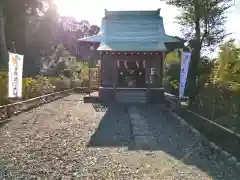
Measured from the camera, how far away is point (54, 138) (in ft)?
25.1

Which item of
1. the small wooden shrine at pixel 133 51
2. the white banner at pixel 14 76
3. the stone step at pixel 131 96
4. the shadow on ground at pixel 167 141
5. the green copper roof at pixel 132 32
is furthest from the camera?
the stone step at pixel 131 96

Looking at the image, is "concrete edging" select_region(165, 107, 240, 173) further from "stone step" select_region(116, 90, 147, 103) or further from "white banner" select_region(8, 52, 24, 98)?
"stone step" select_region(116, 90, 147, 103)

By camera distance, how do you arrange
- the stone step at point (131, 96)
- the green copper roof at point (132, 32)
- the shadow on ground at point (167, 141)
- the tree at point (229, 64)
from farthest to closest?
the stone step at point (131, 96)
the green copper roof at point (132, 32)
the tree at point (229, 64)
the shadow on ground at point (167, 141)

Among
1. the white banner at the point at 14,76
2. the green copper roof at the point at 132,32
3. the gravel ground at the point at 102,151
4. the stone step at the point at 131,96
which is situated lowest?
the gravel ground at the point at 102,151

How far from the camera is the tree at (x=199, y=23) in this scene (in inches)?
590

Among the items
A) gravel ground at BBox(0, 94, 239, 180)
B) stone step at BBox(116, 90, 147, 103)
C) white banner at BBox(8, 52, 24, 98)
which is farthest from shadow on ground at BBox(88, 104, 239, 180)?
stone step at BBox(116, 90, 147, 103)

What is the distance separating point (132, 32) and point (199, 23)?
139 inches

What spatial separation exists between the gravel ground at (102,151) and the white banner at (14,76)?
2.95 ft

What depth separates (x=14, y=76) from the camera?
10945 mm

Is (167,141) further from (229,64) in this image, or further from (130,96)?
(130,96)

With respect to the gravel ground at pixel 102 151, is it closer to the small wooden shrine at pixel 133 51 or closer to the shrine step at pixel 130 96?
the shrine step at pixel 130 96

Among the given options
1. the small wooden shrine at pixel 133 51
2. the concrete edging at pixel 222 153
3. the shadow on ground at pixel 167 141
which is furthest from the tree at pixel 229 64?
the small wooden shrine at pixel 133 51

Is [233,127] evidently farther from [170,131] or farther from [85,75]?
[85,75]

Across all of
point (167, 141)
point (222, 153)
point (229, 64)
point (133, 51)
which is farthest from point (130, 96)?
point (222, 153)
